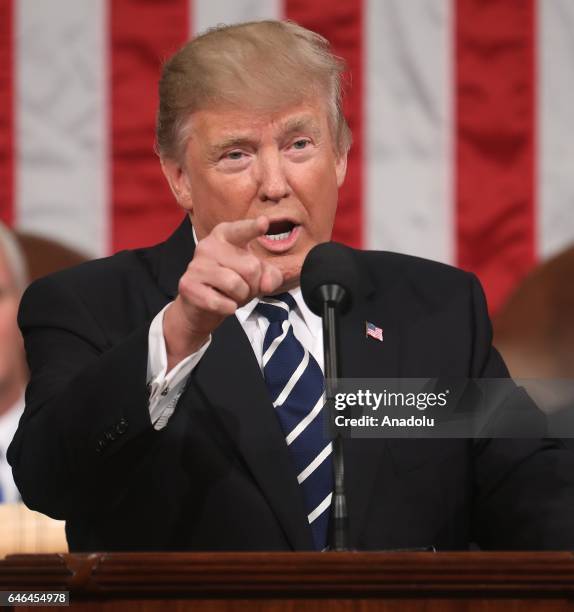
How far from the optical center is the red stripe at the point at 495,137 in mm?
3492

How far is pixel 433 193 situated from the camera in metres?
3.49

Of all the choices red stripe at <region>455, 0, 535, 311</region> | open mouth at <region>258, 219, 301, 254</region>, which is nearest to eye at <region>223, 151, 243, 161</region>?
open mouth at <region>258, 219, 301, 254</region>

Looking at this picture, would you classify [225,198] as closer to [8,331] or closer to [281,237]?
[281,237]

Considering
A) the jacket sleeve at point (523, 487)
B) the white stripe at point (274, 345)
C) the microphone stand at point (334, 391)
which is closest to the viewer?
the microphone stand at point (334, 391)

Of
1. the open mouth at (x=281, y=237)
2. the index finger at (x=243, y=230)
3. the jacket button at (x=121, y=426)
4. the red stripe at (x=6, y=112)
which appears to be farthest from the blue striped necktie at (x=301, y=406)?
the red stripe at (x=6, y=112)

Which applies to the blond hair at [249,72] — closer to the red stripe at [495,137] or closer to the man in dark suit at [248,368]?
the man in dark suit at [248,368]

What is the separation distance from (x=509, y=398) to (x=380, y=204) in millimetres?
1428

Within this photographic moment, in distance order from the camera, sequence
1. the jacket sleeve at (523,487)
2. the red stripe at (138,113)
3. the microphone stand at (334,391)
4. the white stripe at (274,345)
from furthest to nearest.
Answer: the red stripe at (138,113), the white stripe at (274,345), the jacket sleeve at (523,487), the microphone stand at (334,391)

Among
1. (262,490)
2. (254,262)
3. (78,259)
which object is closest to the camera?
(254,262)

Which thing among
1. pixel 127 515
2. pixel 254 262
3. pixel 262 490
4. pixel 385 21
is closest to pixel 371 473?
pixel 262 490

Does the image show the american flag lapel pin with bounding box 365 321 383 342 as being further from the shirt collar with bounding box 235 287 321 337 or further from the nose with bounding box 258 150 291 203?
the nose with bounding box 258 150 291 203

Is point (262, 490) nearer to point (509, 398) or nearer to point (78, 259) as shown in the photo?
point (509, 398)

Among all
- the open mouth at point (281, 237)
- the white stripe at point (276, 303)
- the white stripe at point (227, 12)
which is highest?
the white stripe at point (227, 12)

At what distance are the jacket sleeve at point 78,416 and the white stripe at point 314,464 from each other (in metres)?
0.22
